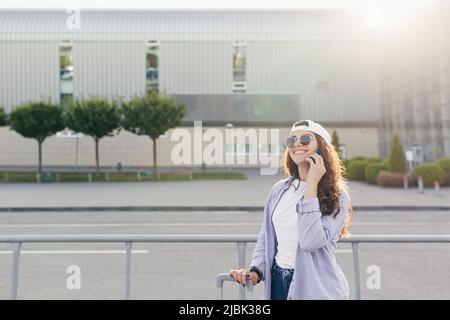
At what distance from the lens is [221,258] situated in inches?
277

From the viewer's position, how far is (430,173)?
20.0m

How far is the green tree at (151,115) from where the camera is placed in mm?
25812

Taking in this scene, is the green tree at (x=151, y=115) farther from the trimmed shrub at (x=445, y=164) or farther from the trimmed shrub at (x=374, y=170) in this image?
the trimmed shrub at (x=445, y=164)

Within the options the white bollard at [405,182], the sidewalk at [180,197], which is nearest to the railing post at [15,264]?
the sidewalk at [180,197]

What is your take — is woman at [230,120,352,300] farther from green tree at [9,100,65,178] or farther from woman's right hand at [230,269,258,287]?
green tree at [9,100,65,178]

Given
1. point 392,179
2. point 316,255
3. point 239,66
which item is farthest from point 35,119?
point 316,255

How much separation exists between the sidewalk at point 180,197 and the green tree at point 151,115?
18.2ft

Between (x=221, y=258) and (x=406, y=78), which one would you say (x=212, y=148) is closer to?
Result: (x=406, y=78)

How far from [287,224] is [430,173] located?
19.6 m
